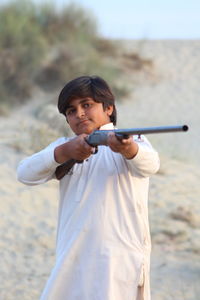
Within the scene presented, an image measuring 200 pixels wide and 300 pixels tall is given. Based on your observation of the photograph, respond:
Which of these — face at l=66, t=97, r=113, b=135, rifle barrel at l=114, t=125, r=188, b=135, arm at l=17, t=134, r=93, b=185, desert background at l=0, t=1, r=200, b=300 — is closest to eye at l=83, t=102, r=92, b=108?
face at l=66, t=97, r=113, b=135

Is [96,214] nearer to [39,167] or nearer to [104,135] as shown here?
[39,167]

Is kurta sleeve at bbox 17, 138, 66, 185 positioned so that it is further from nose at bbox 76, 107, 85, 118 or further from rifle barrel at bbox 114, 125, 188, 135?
rifle barrel at bbox 114, 125, 188, 135

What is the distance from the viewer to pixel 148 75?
59.1 feet

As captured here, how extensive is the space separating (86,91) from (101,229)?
504 mm

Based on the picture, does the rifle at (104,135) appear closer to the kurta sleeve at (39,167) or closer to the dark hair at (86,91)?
the kurta sleeve at (39,167)

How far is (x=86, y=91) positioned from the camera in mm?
2660

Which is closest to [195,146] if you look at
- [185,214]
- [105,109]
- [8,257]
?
[185,214]

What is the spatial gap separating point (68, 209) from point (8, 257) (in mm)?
3401

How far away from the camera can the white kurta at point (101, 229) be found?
257 cm

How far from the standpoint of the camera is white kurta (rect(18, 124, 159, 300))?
2.57 m

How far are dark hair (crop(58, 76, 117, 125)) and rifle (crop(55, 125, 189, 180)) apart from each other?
22 centimetres

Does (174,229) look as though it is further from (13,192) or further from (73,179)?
(73,179)

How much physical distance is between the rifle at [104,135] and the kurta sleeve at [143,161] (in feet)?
0.53

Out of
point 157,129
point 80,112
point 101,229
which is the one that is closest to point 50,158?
point 80,112
